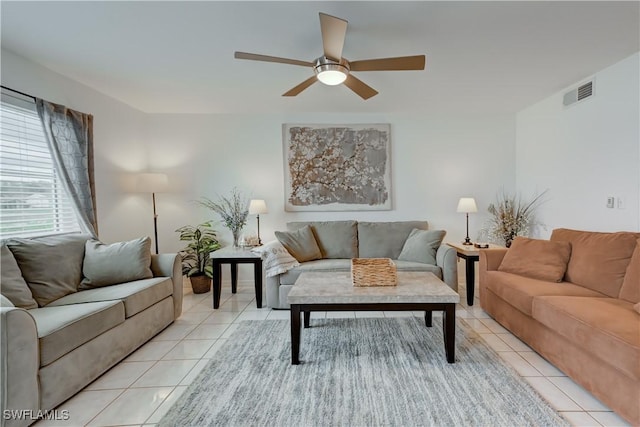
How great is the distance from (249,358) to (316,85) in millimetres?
2613

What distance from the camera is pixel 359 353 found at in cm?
236

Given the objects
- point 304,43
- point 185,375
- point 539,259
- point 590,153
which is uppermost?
point 304,43

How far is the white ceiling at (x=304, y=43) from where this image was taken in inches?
77.5

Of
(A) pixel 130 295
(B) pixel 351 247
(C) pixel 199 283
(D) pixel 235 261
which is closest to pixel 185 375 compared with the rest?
(A) pixel 130 295

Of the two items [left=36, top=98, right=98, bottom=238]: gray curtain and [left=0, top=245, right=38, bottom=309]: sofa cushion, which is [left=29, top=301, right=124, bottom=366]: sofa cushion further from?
[left=36, top=98, right=98, bottom=238]: gray curtain

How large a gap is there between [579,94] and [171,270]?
4.43 metres

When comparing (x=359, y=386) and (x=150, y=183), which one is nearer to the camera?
(x=359, y=386)

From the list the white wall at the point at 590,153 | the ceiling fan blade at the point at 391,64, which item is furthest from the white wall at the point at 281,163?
the ceiling fan blade at the point at 391,64

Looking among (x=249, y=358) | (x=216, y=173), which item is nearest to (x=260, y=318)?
(x=249, y=358)

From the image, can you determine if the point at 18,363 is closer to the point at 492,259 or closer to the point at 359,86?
the point at 359,86

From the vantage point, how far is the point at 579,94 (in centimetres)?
317

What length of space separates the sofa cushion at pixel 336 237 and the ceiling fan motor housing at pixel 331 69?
6.62 ft

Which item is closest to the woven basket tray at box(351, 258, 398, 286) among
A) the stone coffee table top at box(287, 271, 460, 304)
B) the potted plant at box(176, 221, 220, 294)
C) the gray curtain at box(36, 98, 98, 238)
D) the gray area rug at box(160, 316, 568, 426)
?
the stone coffee table top at box(287, 271, 460, 304)

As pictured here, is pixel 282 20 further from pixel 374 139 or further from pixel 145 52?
pixel 374 139
